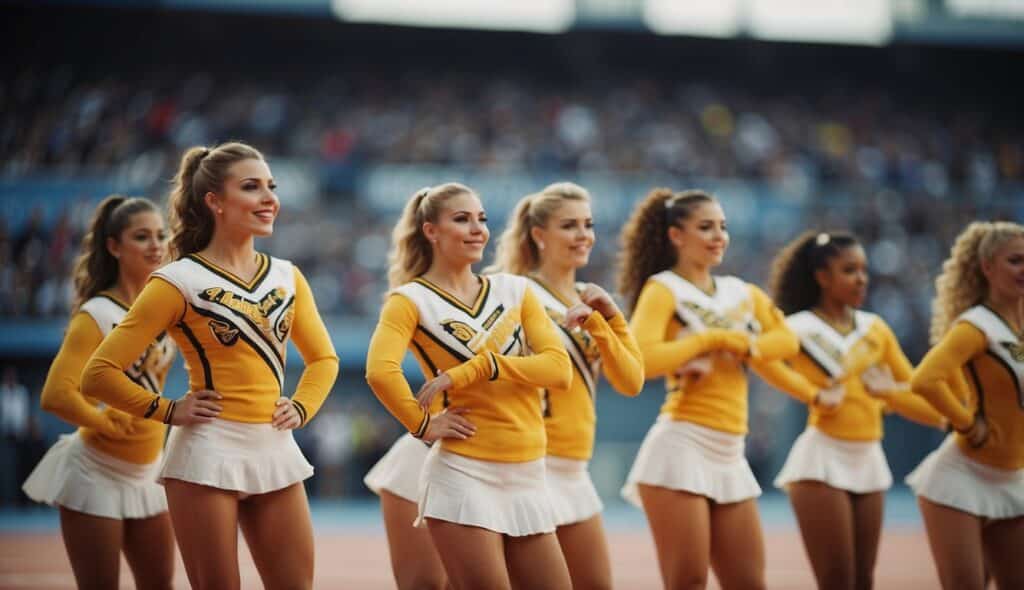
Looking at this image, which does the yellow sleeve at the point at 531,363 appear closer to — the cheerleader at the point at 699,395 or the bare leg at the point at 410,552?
the cheerleader at the point at 699,395

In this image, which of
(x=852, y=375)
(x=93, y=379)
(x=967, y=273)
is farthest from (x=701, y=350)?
(x=93, y=379)

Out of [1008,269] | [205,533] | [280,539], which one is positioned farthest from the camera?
Answer: [1008,269]

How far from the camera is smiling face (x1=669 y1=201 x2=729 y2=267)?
607 centimetres

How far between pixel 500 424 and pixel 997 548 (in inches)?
108

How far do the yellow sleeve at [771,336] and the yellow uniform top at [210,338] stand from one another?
2.46 metres

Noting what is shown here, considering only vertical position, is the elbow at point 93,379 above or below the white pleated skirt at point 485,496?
above

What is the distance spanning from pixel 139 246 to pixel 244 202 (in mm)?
1384

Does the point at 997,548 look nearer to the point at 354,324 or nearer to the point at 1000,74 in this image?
the point at 354,324

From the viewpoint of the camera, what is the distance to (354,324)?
1730 cm

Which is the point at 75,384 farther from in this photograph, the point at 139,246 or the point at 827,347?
the point at 827,347

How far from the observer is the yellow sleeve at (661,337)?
5680mm

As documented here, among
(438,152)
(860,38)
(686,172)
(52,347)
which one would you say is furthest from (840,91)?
(52,347)

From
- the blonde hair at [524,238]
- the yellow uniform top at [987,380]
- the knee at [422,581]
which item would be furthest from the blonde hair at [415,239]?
the yellow uniform top at [987,380]

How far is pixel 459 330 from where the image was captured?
4.70 meters
